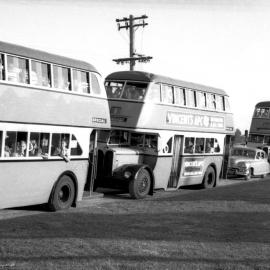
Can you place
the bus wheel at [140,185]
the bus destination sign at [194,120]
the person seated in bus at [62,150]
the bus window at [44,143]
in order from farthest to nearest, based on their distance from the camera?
1. the bus destination sign at [194,120]
2. the bus wheel at [140,185]
3. the person seated in bus at [62,150]
4. the bus window at [44,143]

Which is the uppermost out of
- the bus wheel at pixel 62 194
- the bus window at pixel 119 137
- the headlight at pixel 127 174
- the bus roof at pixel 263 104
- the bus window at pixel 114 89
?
the bus roof at pixel 263 104

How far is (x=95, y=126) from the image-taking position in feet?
46.9

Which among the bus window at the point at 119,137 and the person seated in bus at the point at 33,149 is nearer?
the person seated in bus at the point at 33,149

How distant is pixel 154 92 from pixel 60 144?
16.8 feet

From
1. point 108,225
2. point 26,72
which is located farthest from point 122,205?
point 26,72

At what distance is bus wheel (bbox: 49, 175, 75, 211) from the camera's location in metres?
13.0

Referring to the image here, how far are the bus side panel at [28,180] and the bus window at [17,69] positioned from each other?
183 cm

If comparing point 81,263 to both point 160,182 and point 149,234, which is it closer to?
point 149,234

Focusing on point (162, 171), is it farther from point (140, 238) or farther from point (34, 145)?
point (140, 238)

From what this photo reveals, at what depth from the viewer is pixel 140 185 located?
16531mm

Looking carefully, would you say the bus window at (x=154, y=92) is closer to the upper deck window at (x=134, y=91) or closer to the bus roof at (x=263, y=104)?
the upper deck window at (x=134, y=91)

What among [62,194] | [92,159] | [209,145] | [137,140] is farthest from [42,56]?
[209,145]

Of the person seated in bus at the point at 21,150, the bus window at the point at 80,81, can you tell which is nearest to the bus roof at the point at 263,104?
the bus window at the point at 80,81

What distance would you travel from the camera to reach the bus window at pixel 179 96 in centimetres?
1830
